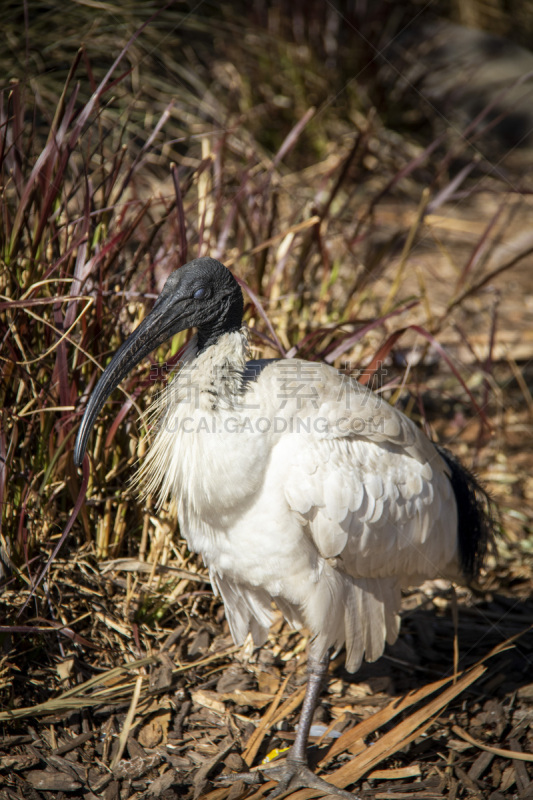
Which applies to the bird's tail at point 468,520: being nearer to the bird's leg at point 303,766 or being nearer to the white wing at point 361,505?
the white wing at point 361,505

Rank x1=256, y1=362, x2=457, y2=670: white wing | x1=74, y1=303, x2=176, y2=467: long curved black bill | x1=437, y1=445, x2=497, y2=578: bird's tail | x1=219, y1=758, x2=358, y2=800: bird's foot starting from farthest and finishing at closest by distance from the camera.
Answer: x1=437, y1=445, x2=497, y2=578: bird's tail < x1=219, y1=758, x2=358, y2=800: bird's foot < x1=256, y1=362, x2=457, y2=670: white wing < x1=74, y1=303, x2=176, y2=467: long curved black bill

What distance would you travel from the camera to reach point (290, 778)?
265cm

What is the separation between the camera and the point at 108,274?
292cm

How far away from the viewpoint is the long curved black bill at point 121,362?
2.27 m

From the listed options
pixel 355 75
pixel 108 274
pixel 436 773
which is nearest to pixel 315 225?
pixel 108 274

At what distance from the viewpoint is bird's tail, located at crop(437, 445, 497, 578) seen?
9.95 ft

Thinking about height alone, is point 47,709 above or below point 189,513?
below

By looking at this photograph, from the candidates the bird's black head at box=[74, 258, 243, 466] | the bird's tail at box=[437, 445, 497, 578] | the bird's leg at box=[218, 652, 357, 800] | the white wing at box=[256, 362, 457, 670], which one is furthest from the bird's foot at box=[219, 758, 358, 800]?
the bird's black head at box=[74, 258, 243, 466]

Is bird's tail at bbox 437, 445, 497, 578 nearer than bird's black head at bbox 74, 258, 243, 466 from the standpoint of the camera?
No

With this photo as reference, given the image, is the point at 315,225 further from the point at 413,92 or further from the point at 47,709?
the point at 413,92

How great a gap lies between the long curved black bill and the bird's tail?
1.44 m

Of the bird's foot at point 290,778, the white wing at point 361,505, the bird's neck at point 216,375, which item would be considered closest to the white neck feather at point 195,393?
A: the bird's neck at point 216,375

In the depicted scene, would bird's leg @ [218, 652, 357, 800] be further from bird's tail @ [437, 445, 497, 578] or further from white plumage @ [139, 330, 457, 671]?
bird's tail @ [437, 445, 497, 578]

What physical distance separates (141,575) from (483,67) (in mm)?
7131
